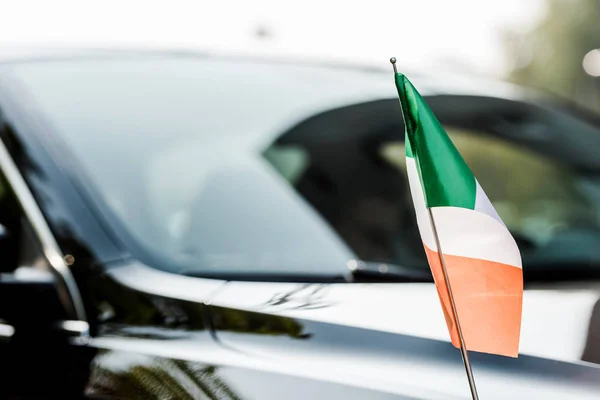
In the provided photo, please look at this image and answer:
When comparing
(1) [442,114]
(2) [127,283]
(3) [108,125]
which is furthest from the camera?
(1) [442,114]

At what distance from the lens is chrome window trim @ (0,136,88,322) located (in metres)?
1.56

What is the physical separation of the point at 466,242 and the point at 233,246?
84 cm

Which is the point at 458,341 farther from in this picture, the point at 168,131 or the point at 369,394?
the point at 168,131

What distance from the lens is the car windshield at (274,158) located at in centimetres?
187

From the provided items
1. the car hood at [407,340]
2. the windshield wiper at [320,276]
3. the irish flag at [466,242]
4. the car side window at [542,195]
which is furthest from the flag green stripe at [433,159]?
the car side window at [542,195]

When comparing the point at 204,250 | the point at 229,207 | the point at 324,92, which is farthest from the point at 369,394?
the point at 324,92

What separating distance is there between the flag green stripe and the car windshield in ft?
2.24

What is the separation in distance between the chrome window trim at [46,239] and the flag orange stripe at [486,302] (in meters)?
0.73

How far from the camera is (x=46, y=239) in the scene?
166 cm

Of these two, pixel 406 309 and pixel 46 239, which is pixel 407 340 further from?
pixel 46 239

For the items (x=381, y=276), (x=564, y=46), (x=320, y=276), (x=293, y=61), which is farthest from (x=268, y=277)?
(x=564, y=46)

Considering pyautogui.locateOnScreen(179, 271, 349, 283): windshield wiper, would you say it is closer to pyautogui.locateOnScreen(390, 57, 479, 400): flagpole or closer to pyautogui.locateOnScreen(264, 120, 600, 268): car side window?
pyautogui.locateOnScreen(390, 57, 479, 400): flagpole

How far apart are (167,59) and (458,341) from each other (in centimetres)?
151

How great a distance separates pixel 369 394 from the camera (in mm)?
1188
